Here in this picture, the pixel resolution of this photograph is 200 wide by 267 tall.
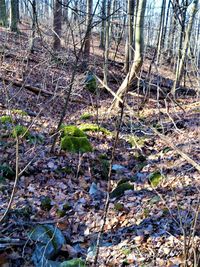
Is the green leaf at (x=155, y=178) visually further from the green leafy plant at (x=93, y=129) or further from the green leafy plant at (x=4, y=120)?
the green leafy plant at (x=4, y=120)

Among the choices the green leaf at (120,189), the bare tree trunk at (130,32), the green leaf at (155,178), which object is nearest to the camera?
the bare tree trunk at (130,32)

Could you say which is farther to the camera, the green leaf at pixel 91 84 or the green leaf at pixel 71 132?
the green leaf at pixel 91 84

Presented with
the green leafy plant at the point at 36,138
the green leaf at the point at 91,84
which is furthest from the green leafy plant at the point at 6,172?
the green leaf at the point at 91,84

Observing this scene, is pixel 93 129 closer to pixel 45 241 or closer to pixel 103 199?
pixel 103 199

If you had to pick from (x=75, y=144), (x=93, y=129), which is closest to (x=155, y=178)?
(x=75, y=144)

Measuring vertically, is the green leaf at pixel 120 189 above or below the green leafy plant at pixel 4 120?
below

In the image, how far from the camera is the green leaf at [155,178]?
5.23 meters

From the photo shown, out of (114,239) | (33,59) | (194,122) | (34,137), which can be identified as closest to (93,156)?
(34,137)

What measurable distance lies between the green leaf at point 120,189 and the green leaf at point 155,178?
366mm

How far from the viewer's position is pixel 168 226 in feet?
12.8

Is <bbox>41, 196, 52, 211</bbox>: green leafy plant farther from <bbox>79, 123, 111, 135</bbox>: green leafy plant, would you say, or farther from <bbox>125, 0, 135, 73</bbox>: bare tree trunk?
<bbox>79, 123, 111, 135</bbox>: green leafy plant

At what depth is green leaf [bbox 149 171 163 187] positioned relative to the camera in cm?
523

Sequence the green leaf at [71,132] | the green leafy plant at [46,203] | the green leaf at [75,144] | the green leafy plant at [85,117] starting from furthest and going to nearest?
1. the green leafy plant at [85,117]
2. the green leaf at [71,132]
3. the green leaf at [75,144]
4. the green leafy plant at [46,203]

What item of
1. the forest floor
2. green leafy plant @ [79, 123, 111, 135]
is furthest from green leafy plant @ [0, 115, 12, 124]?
green leafy plant @ [79, 123, 111, 135]
